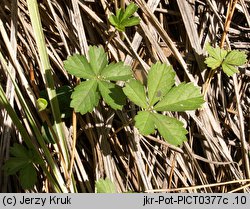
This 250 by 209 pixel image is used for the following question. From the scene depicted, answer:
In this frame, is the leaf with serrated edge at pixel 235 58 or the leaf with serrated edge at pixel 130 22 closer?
the leaf with serrated edge at pixel 130 22

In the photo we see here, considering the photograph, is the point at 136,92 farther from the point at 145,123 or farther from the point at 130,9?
the point at 130,9

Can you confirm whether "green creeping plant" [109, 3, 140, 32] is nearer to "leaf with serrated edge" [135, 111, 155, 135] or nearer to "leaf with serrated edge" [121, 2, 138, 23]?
"leaf with serrated edge" [121, 2, 138, 23]

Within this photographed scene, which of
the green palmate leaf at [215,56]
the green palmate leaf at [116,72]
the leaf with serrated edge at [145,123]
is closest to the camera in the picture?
the leaf with serrated edge at [145,123]

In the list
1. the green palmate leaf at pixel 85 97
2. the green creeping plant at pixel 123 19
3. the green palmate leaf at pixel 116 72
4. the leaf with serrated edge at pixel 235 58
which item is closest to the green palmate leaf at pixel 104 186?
the green palmate leaf at pixel 85 97

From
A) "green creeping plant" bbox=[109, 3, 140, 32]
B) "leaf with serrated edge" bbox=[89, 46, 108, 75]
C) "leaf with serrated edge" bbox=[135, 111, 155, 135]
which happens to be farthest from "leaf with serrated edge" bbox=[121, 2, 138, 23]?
"leaf with serrated edge" bbox=[135, 111, 155, 135]

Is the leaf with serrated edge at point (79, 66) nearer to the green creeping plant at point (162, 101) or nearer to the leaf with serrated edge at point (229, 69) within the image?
the green creeping plant at point (162, 101)

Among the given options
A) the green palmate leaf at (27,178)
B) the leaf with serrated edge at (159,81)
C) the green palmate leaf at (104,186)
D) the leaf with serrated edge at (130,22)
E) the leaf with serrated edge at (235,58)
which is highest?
the leaf with serrated edge at (130,22)
